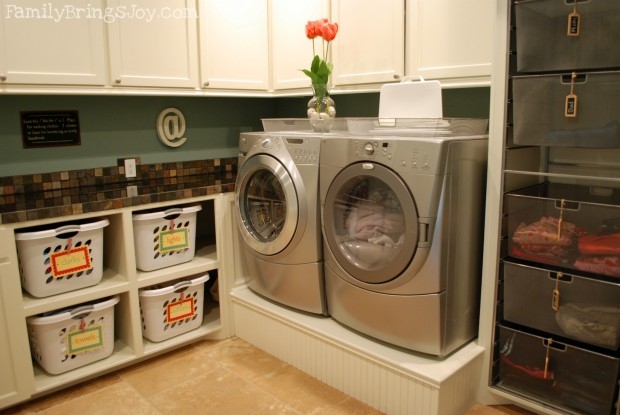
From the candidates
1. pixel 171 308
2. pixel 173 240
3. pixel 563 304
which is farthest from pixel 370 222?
pixel 171 308

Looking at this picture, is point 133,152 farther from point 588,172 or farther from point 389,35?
point 588,172

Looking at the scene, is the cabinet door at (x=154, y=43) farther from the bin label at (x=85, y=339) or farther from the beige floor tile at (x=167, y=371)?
the beige floor tile at (x=167, y=371)

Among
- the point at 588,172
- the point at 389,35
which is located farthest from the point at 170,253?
the point at 588,172

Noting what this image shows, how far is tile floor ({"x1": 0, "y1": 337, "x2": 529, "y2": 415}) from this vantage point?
2180mm

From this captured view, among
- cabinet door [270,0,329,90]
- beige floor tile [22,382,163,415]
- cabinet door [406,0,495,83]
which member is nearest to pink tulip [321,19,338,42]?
cabinet door [270,0,329,90]

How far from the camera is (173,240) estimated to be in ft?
8.46

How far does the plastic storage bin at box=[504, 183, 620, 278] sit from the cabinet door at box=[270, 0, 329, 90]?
1418 millimetres

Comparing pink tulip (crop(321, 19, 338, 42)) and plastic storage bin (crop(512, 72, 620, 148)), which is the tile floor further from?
pink tulip (crop(321, 19, 338, 42))

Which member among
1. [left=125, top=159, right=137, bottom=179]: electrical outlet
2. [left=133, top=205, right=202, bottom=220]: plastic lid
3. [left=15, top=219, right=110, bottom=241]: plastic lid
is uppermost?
[left=125, top=159, right=137, bottom=179]: electrical outlet

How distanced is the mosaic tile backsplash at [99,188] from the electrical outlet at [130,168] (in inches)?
0.9

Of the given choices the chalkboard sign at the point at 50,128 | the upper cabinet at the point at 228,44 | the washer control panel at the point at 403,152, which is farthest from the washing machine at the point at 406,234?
the chalkboard sign at the point at 50,128

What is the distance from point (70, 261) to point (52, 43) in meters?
0.99

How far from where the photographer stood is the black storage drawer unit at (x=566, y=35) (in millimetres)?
1633

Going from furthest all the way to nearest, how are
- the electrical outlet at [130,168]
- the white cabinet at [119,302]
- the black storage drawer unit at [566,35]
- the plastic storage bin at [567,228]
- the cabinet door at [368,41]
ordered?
the electrical outlet at [130,168], the cabinet door at [368,41], the white cabinet at [119,302], the plastic storage bin at [567,228], the black storage drawer unit at [566,35]
